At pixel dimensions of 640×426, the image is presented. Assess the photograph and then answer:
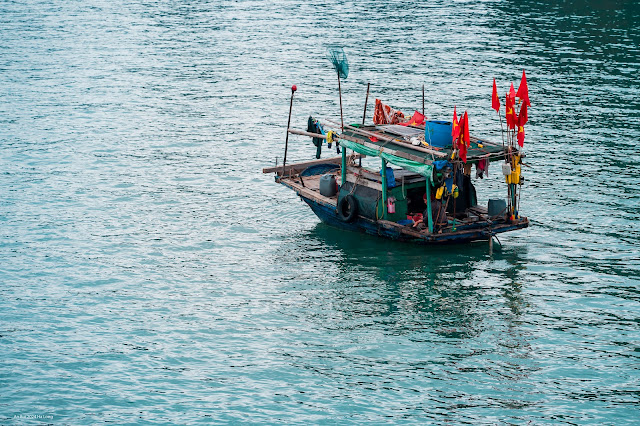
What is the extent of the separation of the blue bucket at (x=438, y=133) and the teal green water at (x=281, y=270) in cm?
360

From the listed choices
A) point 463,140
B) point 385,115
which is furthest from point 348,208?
point 385,115

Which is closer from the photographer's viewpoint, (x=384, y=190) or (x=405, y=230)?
(x=405, y=230)

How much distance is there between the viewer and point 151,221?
109 feet

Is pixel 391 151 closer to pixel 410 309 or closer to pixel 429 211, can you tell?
pixel 429 211

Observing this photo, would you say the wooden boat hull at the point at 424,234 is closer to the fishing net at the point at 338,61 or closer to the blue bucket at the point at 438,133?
the blue bucket at the point at 438,133

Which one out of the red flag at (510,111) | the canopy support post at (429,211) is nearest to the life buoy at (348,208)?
the canopy support post at (429,211)

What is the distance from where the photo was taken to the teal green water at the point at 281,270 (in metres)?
21.3

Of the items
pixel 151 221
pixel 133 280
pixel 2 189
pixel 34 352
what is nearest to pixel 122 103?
pixel 2 189

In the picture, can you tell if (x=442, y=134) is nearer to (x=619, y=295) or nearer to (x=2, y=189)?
(x=619, y=295)

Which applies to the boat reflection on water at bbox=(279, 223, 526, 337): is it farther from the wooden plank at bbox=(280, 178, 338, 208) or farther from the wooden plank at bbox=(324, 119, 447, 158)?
the wooden plank at bbox=(324, 119, 447, 158)

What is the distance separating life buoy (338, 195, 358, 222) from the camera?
29.6 meters

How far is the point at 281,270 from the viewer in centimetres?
2831

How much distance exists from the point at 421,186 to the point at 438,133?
2.08 m

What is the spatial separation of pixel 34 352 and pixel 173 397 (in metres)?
4.82
